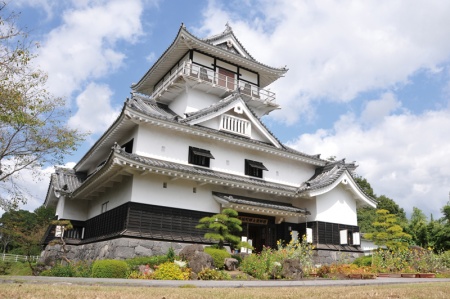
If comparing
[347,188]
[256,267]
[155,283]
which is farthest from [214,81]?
[155,283]

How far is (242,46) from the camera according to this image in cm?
2888

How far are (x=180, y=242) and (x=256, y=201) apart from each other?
221 inches

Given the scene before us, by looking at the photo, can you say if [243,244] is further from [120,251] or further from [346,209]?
[346,209]

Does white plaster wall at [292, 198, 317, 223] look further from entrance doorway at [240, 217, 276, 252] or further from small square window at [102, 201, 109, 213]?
small square window at [102, 201, 109, 213]

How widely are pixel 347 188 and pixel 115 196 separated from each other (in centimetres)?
1527

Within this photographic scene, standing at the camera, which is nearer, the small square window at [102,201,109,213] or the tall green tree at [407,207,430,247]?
the small square window at [102,201,109,213]

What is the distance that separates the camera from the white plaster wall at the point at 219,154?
20.6 metres

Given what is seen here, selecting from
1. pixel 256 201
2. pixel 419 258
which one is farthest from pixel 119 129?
pixel 419 258

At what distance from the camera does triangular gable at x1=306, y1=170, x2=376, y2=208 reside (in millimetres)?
23109

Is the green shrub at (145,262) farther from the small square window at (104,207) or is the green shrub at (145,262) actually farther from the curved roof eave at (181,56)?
the curved roof eave at (181,56)

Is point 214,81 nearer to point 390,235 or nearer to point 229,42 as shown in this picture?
point 229,42

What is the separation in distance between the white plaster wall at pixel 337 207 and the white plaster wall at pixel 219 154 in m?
2.33

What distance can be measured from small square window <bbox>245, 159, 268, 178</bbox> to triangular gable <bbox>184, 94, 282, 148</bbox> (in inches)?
70.7

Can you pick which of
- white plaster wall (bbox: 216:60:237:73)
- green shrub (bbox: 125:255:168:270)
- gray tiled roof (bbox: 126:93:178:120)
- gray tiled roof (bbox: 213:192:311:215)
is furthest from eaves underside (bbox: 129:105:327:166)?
green shrub (bbox: 125:255:168:270)
